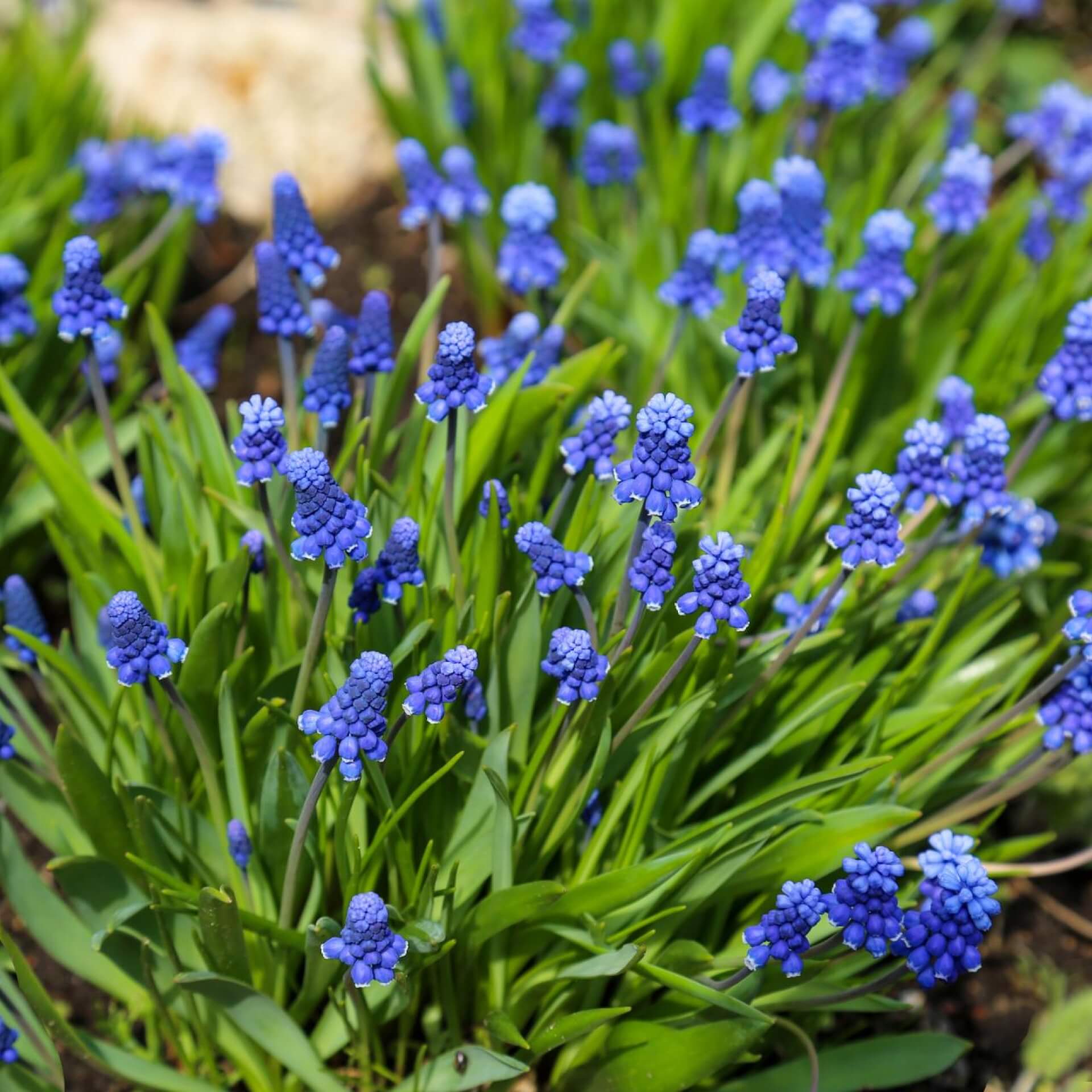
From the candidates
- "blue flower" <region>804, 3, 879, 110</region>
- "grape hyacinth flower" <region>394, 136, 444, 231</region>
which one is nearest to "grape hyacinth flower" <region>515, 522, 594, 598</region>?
"grape hyacinth flower" <region>394, 136, 444, 231</region>

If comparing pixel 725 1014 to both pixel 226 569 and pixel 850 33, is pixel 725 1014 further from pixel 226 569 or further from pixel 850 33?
pixel 850 33

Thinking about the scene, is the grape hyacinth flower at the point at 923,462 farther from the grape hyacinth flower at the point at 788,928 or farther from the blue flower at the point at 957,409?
the grape hyacinth flower at the point at 788,928

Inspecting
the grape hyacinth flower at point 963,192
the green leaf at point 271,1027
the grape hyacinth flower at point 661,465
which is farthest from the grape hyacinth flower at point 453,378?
the grape hyacinth flower at point 963,192

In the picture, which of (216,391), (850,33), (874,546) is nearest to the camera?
(874,546)

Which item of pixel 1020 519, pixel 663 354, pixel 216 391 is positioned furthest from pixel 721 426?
pixel 216 391

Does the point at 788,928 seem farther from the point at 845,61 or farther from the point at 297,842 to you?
the point at 845,61

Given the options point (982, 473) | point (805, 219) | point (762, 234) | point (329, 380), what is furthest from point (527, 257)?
point (982, 473)

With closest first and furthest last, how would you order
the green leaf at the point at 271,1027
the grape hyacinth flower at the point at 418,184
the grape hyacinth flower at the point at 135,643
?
the grape hyacinth flower at the point at 135,643 → the green leaf at the point at 271,1027 → the grape hyacinth flower at the point at 418,184
